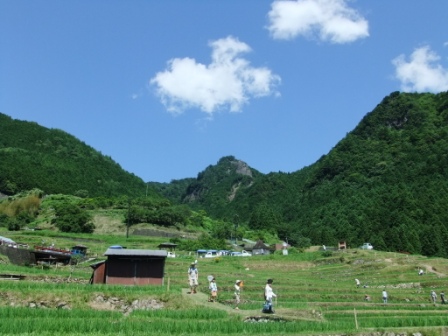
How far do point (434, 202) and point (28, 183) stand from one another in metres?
101

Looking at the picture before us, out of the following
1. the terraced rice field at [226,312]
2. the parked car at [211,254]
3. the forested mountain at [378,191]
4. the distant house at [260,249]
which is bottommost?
the terraced rice field at [226,312]

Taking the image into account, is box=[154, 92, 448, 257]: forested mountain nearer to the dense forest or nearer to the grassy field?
the dense forest

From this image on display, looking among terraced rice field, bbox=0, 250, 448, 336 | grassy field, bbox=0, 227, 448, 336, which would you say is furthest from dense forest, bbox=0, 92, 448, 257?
terraced rice field, bbox=0, 250, 448, 336

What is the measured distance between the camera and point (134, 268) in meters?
28.5

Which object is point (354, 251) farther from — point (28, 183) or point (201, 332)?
point (28, 183)

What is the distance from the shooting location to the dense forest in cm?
8956

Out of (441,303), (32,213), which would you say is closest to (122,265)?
(441,303)

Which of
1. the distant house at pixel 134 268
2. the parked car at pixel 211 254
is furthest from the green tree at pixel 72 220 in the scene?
the distant house at pixel 134 268

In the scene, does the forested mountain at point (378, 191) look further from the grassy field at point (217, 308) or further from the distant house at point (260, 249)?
the grassy field at point (217, 308)

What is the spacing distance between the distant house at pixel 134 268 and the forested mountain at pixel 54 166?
3811 inches

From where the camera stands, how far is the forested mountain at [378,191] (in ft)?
289

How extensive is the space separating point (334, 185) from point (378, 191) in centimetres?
2940

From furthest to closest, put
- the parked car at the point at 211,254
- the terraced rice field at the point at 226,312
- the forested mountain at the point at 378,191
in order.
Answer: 1. the forested mountain at the point at 378,191
2. the parked car at the point at 211,254
3. the terraced rice field at the point at 226,312

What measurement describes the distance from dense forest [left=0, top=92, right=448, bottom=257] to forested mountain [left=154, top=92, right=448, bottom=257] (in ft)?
1.01
